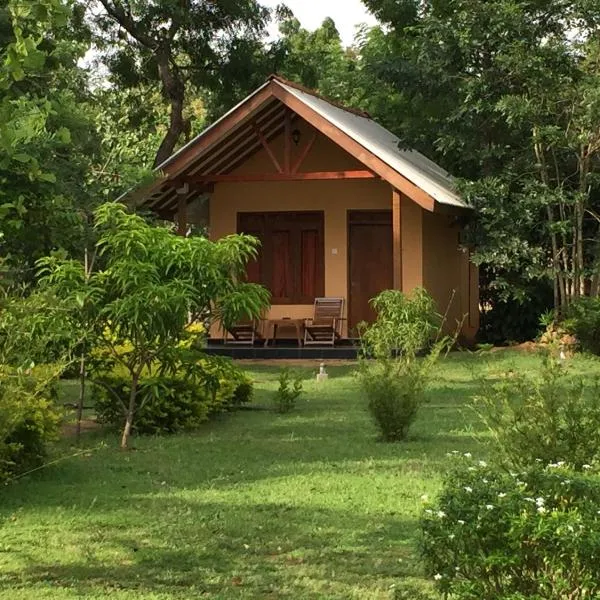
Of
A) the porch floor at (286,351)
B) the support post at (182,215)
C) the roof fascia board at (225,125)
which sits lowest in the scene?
the porch floor at (286,351)

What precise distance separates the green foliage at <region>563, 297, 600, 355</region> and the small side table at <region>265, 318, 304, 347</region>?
4.79 meters

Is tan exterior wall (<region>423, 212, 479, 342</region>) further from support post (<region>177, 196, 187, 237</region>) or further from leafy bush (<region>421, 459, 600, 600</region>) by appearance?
leafy bush (<region>421, 459, 600, 600</region>)

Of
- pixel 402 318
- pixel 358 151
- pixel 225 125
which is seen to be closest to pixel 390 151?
pixel 358 151

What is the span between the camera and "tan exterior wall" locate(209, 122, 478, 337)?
1875 centimetres

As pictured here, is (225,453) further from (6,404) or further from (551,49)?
(551,49)

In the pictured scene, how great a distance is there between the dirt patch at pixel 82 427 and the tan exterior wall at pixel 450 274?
9.61 m

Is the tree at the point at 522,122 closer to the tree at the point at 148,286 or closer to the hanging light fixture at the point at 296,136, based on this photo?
the hanging light fixture at the point at 296,136

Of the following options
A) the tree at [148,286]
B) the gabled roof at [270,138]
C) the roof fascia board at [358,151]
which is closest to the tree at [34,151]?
the tree at [148,286]

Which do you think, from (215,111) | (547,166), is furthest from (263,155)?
(215,111)

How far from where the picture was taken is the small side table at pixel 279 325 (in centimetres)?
1834

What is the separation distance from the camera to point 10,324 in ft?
18.5

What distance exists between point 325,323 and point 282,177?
2.91 m

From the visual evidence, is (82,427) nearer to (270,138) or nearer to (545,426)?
(545,426)

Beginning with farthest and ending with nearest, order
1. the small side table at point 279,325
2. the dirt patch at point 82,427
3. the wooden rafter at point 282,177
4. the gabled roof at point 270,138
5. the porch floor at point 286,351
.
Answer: the small side table at point 279,325 < the porch floor at point 286,351 < the wooden rafter at point 282,177 < the gabled roof at point 270,138 < the dirt patch at point 82,427
